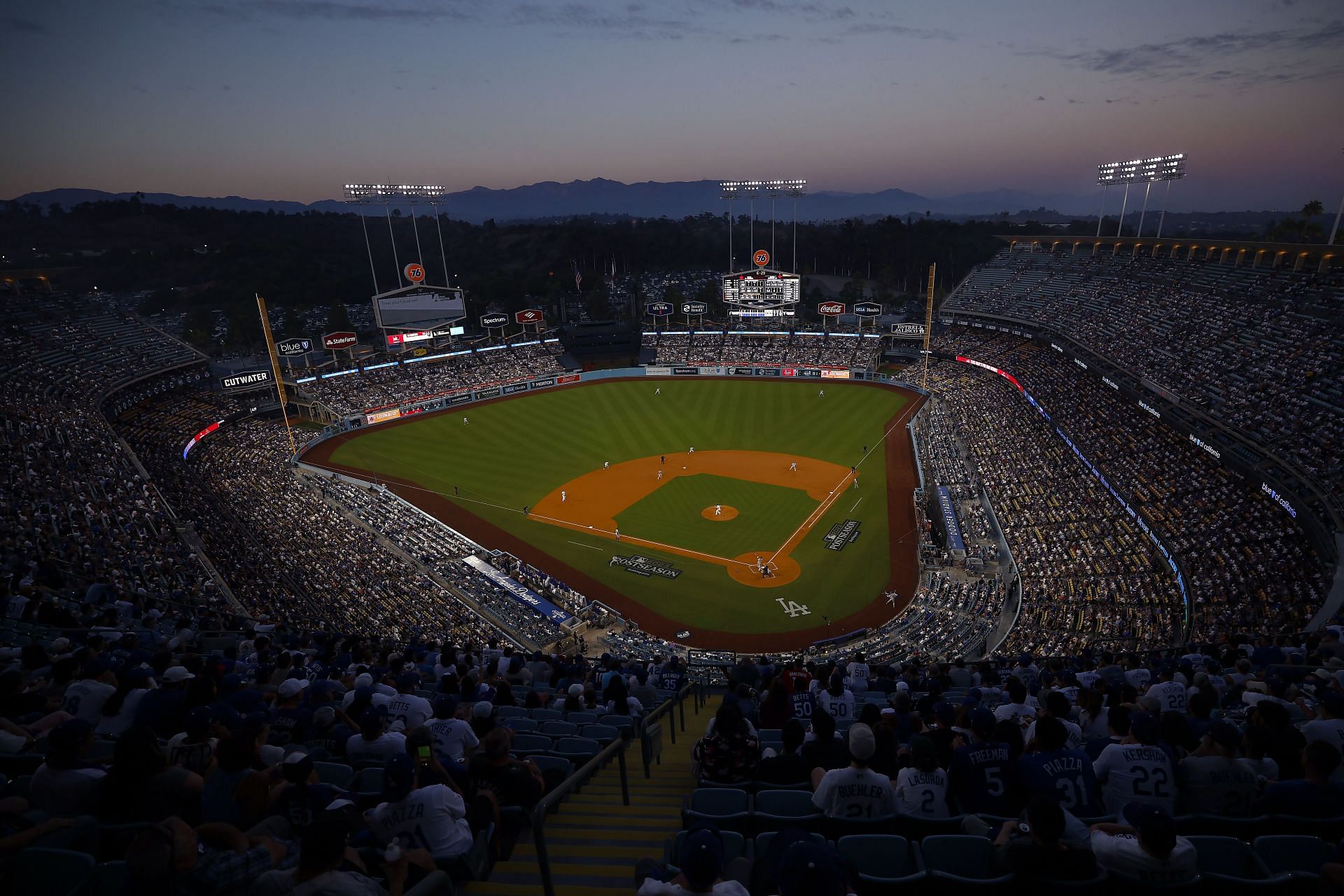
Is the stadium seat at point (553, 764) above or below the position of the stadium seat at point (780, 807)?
below

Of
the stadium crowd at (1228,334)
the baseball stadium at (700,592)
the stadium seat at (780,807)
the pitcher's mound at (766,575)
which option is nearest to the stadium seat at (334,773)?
the baseball stadium at (700,592)

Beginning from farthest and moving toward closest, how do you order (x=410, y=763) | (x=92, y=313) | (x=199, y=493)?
1. (x=92, y=313)
2. (x=199, y=493)
3. (x=410, y=763)

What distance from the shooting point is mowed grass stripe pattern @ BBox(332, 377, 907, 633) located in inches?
1187

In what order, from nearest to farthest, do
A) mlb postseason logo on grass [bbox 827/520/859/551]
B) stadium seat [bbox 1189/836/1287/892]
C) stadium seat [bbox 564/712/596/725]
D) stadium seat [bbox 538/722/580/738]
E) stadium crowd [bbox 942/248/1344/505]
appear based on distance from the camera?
stadium seat [bbox 1189/836/1287/892], stadium seat [bbox 538/722/580/738], stadium seat [bbox 564/712/596/725], stadium crowd [bbox 942/248/1344/505], mlb postseason logo on grass [bbox 827/520/859/551]

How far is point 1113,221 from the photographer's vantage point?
152 meters

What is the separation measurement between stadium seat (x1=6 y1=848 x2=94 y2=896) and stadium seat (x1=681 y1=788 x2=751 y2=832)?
4.15 m

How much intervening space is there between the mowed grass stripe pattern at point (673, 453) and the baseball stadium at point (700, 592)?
34 cm

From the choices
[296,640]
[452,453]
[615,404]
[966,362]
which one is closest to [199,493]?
[452,453]

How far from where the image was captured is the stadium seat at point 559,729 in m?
9.25

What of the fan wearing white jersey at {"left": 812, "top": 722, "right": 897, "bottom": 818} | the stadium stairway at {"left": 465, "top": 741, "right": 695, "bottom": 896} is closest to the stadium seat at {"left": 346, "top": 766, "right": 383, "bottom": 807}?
the stadium stairway at {"left": 465, "top": 741, "right": 695, "bottom": 896}

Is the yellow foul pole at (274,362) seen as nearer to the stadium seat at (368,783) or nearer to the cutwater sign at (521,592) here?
the cutwater sign at (521,592)

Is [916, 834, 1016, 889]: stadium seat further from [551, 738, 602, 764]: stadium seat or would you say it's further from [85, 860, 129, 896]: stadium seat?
[85, 860, 129, 896]: stadium seat

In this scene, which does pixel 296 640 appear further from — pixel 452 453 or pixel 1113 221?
pixel 1113 221

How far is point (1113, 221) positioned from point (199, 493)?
180m
